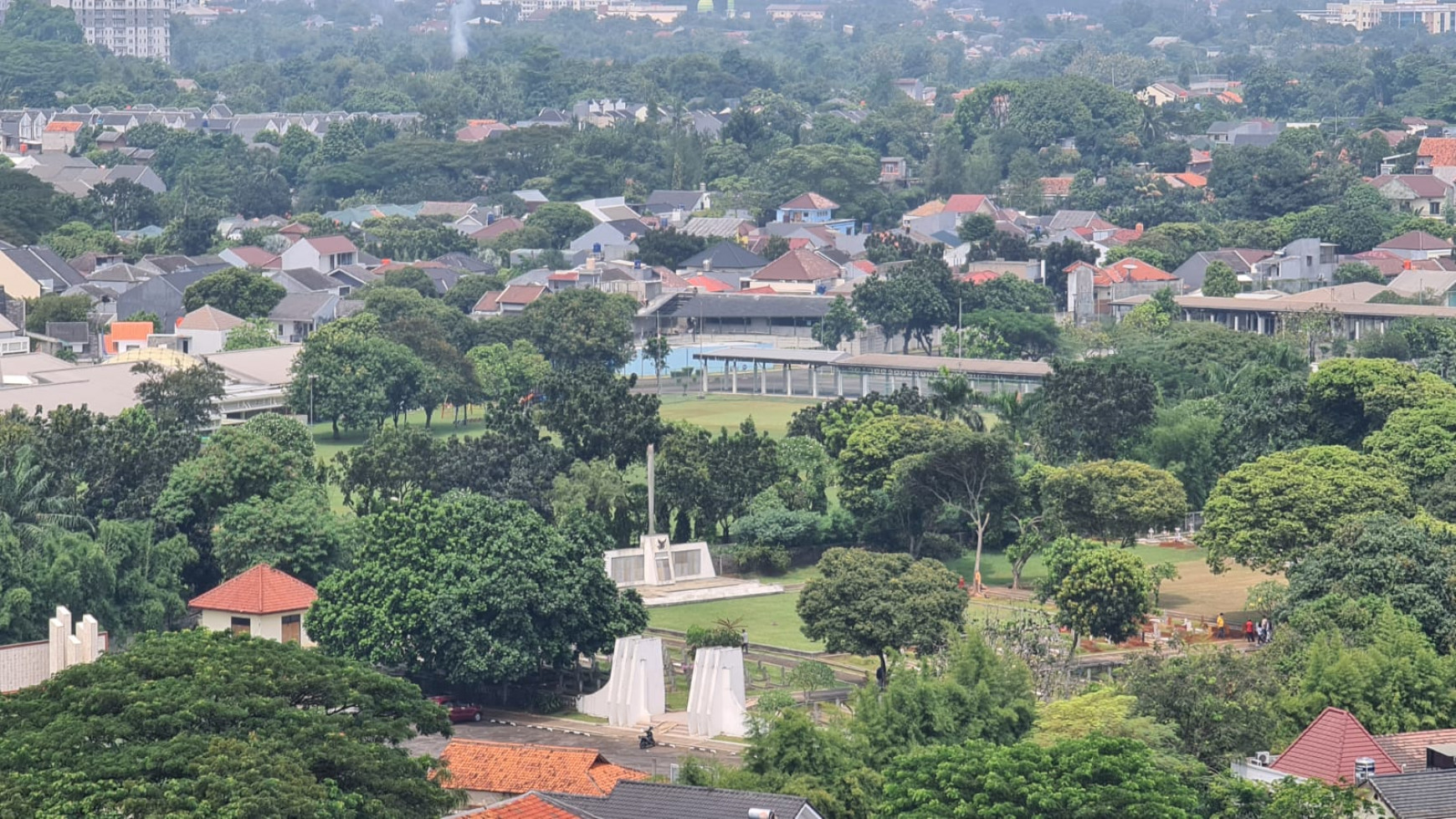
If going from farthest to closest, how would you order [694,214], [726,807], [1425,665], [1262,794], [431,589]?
[694,214] < [431,589] < [1425,665] < [1262,794] < [726,807]

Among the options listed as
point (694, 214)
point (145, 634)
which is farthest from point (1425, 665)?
point (694, 214)

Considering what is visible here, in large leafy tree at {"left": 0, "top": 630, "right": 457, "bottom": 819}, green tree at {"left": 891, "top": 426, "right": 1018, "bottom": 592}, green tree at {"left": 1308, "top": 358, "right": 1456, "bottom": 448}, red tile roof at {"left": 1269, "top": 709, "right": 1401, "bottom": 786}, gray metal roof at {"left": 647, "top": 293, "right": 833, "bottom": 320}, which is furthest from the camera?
gray metal roof at {"left": 647, "top": 293, "right": 833, "bottom": 320}

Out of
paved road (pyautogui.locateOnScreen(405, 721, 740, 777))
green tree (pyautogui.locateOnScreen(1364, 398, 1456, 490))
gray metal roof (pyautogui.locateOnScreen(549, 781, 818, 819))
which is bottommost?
paved road (pyautogui.locateOnScreen(405, 721, 740, 777))

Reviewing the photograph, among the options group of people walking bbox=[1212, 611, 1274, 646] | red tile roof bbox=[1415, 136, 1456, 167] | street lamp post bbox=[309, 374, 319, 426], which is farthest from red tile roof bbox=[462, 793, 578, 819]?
red tile roof bbox=[1415, 136, 1456, 167]

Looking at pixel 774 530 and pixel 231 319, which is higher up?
pixel 231 319

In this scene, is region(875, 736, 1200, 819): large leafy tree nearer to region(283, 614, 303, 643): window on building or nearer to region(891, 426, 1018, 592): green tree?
region(283, 614, 303, 643): window on building

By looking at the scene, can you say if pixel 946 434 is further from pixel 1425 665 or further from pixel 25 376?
pixel 25 376
